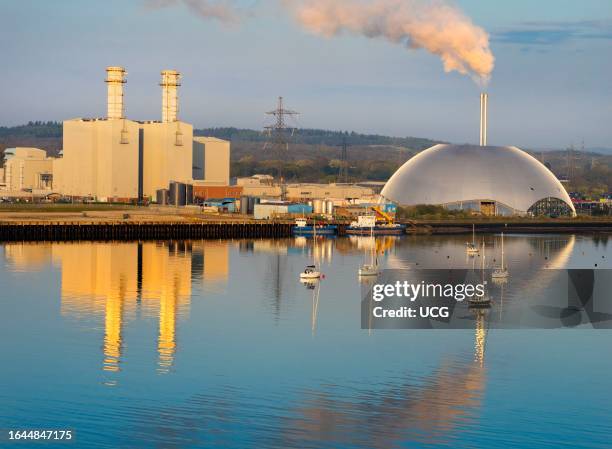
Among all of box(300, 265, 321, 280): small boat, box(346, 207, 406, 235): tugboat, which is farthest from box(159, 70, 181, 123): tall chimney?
box(300, 265, 321, 280): small boat

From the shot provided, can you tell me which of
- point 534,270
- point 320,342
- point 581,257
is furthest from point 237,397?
point 581,257

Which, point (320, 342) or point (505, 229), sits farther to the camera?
point (505, 229)

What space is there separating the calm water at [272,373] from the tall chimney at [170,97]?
69433 millimetres

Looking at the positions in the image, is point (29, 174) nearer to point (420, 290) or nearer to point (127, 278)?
point (127, 278)

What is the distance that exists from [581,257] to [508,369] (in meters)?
43.3

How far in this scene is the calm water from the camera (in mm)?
25891

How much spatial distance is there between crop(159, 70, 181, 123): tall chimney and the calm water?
69433 millimetres

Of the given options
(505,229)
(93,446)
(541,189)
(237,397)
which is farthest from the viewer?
(541,189)

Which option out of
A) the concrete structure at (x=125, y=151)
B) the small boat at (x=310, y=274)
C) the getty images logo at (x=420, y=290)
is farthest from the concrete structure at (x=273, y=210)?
the getty images logo at (x=420, y=290)

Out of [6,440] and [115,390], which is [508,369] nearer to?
[115,390]

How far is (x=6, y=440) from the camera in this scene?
2467cm

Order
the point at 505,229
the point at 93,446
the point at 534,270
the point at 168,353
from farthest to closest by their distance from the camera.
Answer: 1. the point at 505,229
2. the point at 534,270
3. the point at 168,353
4. the point at 93,446

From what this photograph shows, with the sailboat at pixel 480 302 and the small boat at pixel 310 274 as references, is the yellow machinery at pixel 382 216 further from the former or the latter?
the sailboat at pixel 480 302

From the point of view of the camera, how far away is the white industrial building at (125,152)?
119m
